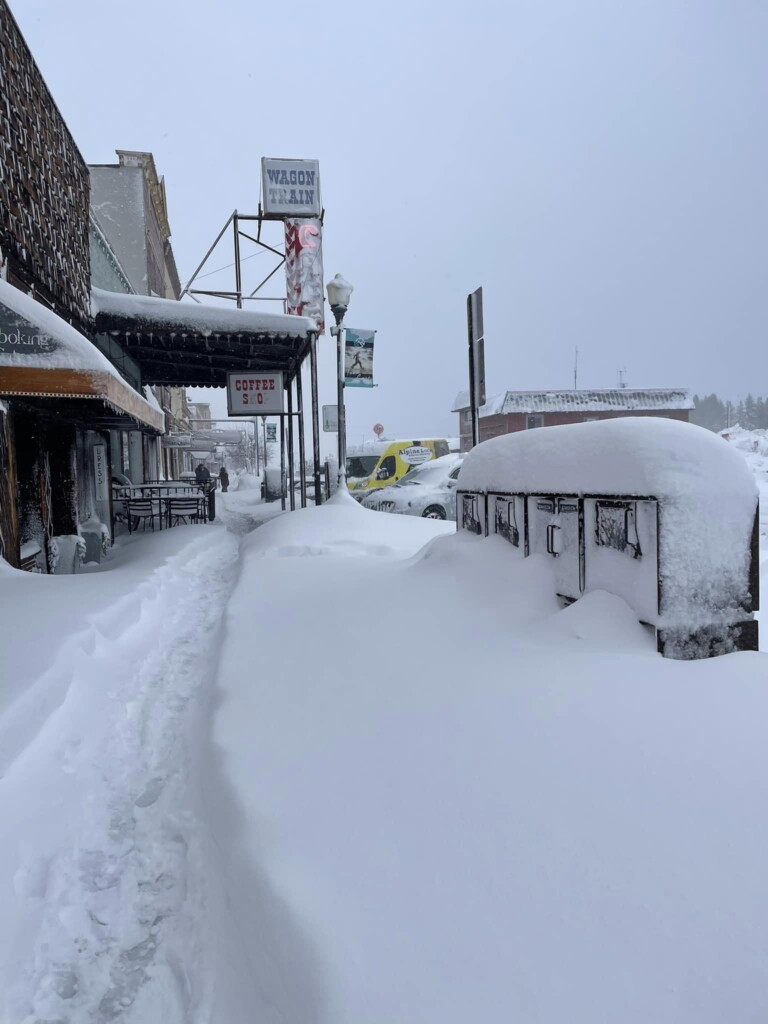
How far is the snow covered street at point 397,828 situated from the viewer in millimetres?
1835

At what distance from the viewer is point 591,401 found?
48.2 metres

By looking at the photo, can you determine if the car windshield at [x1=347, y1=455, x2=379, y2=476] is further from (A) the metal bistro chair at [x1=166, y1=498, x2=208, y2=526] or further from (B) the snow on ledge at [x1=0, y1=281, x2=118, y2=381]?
(B) the snow on ledge at [x1=0, y1=281, x2=118, y2=381]

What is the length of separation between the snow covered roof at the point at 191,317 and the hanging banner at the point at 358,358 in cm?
131

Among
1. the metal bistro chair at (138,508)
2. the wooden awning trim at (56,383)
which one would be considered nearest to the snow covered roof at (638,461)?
the wooden awning trim at (56,383)

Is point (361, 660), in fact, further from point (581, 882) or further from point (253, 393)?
point (253, 393)

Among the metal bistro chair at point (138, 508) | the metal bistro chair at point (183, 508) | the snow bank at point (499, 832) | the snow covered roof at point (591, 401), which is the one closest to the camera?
the snow bank at point (499, 832)

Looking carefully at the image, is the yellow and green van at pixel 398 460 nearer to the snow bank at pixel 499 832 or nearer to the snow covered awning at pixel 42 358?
→ the snow covered awning at pixel 42 358

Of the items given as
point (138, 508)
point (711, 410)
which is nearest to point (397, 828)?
point (138, 508)

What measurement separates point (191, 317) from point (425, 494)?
6.90 metres

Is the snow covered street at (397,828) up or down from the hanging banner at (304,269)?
down

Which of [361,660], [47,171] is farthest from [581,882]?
[47,171]

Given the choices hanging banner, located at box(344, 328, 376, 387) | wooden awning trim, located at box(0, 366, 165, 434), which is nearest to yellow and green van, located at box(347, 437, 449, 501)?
hanging banner, located at box(344, 328, 376, 387)

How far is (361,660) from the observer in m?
4.50

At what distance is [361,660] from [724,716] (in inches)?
91.9
